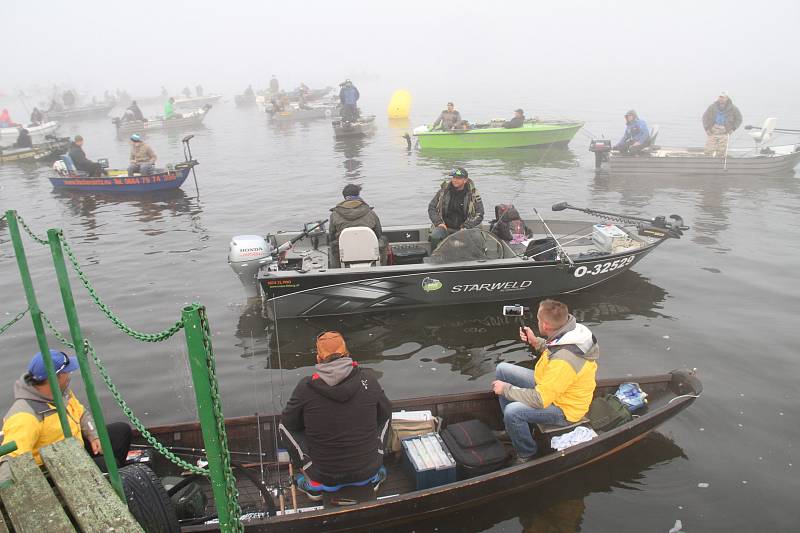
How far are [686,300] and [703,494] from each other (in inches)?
196

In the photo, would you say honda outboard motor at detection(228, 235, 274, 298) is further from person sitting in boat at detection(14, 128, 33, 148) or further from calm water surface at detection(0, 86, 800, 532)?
person sitting in boat at detection(14, 128, 33, 148)

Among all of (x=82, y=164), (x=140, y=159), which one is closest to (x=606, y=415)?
(x=140, y=159)

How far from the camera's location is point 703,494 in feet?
18.7

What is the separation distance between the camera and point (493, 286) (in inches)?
360

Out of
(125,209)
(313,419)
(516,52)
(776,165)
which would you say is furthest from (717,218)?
(516,52)

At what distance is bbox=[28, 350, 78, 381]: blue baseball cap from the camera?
4.35 meters

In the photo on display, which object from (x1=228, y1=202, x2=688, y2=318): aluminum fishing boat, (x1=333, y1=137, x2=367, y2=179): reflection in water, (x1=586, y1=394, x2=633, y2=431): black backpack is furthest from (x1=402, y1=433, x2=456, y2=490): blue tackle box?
(x1=333, y1=137, x2=367, y2=179): reflection in water

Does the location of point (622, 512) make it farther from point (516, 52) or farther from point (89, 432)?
point (516, 52)

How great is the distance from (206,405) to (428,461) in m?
3.44

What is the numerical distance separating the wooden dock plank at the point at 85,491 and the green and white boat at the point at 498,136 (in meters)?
20.7

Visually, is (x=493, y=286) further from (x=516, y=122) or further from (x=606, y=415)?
(x=516, y=122)

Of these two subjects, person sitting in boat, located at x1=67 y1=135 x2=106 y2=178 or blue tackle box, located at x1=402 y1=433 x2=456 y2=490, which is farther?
person sitting in boat, located at x1=67 y1=135 x2=106 y2=178

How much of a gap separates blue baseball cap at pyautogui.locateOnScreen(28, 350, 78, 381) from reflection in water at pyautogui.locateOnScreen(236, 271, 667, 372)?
393cm

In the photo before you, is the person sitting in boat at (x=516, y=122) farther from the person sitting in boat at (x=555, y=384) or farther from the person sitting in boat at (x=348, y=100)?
the person sitting in boat at (x=555, y=384)
